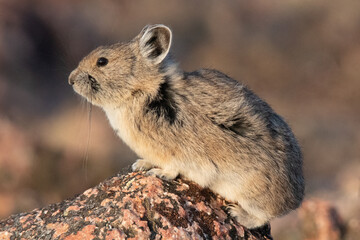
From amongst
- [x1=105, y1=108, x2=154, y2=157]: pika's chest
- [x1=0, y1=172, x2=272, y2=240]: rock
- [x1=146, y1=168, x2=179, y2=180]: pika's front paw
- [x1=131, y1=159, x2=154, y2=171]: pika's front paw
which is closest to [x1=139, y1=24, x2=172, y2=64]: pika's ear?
[x1=105, y1=108, x2=154, y2=157]: pika's chest

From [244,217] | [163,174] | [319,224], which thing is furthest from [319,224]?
[163,174]

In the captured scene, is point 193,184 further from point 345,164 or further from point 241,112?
point 345,164

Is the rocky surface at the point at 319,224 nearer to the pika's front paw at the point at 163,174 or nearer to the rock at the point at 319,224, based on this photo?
the rock at the point at 319,224

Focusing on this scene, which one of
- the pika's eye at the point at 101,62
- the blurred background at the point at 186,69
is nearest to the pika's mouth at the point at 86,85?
the pika's eye at the point at 101,62

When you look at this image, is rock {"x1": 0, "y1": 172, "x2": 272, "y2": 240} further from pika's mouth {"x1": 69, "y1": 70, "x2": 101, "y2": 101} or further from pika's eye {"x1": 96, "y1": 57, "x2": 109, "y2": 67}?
pika's eye {"x1": 96, "y1": 57, "x2": 109, "y2": 67}

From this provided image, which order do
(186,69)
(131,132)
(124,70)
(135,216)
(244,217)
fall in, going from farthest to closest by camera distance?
(186,69), (124,70), (131,132), (244,217), (135,216)

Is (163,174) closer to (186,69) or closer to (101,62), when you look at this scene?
(101,62)
